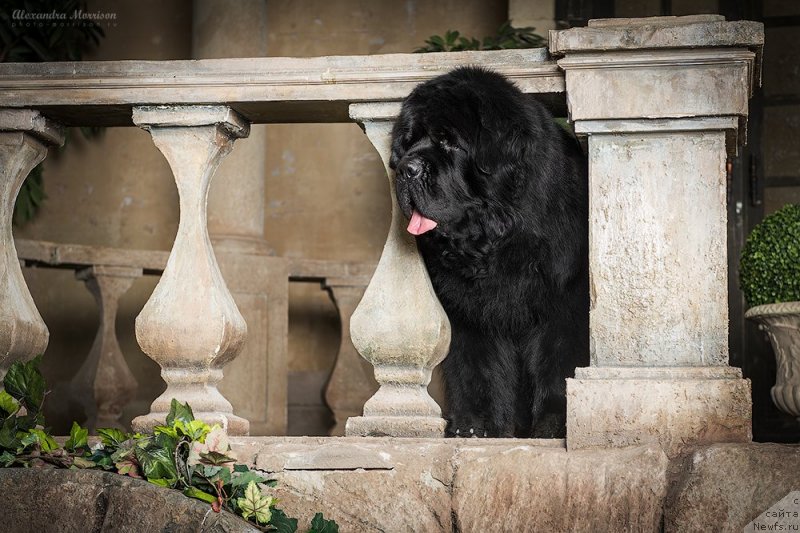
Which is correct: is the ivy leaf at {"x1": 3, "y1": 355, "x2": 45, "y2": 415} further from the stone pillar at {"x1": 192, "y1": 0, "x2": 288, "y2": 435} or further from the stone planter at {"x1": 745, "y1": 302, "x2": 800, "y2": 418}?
the stone pillar at {"x1": 192, "y1": 0, "x2": 288, "y2": 435}

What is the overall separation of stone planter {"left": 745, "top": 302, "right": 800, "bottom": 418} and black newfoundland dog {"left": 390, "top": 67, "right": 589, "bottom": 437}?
5.23 ft

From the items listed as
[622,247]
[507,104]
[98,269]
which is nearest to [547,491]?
[622,247]

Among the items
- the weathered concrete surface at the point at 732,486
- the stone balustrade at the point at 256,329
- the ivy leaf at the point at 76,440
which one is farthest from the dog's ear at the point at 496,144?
the stone balustrade at the point at 256,329

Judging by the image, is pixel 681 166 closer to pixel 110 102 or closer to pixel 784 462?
pixel 784 462

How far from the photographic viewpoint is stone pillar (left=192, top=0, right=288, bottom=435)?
5551 millimetres

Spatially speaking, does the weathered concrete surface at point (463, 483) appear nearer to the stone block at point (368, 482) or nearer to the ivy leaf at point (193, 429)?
the stone block at point (368, 482)

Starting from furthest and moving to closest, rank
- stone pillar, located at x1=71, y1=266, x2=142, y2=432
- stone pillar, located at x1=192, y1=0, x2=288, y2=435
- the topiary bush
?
stone pillar, located at x1=192, y1=0, x2=288, y2=435 → stone pillar, located at x1=71, y1=266, x2=142, y2=432 → the topiary bush

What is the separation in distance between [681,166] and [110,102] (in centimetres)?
142

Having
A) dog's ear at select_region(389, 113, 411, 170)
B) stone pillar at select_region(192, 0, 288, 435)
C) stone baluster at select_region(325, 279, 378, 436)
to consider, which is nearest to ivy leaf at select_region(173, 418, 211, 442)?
dog's ear at select_region(389, 113, 411, 170)

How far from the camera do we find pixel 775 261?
4.05 meters

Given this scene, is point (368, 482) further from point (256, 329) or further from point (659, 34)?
point (256, 329)

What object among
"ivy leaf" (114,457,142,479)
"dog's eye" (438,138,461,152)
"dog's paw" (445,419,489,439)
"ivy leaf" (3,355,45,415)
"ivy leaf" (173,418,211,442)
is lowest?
"ivy leaf" (114,457,142,479)

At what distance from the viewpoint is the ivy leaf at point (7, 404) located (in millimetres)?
2379

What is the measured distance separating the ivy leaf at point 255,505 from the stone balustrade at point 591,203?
1.22ft
